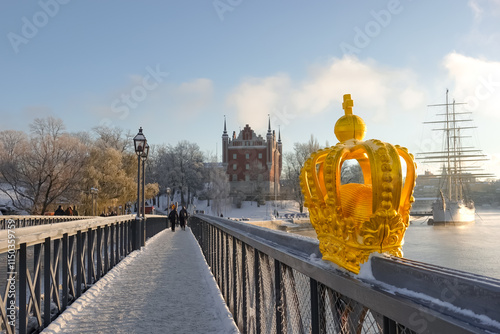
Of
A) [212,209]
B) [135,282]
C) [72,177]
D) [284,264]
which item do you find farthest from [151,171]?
[284,264]

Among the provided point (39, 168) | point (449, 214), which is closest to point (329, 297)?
point (39, 168)

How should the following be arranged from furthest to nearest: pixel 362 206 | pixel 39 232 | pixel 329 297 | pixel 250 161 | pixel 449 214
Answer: pixel 250 161
pixel 449 214
pixel 39 232
pixel 362 206
pixel 329 297

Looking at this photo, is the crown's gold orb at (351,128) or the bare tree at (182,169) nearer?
the crown's gold orb at (351,128)

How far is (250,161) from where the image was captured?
316 ft

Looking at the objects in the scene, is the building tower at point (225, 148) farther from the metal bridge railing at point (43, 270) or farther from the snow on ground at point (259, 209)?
the metal bridge railing at point (43, 270)

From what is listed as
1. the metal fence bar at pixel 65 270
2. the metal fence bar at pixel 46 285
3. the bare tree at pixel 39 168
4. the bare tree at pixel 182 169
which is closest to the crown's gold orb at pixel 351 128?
the metal fence bar at pixel 46 285

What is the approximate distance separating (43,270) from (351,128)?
14.0ft

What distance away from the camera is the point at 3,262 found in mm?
4676

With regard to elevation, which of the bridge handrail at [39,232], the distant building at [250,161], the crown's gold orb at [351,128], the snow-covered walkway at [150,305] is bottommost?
the snow-covered walkway at [150,305]

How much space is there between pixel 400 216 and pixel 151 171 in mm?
85515

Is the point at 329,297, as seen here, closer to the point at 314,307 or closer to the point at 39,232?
the point at 314,307

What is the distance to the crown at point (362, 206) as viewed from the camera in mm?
2219

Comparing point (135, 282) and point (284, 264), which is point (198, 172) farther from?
point (284, 264)

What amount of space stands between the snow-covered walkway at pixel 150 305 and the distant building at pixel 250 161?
81.0 metres
